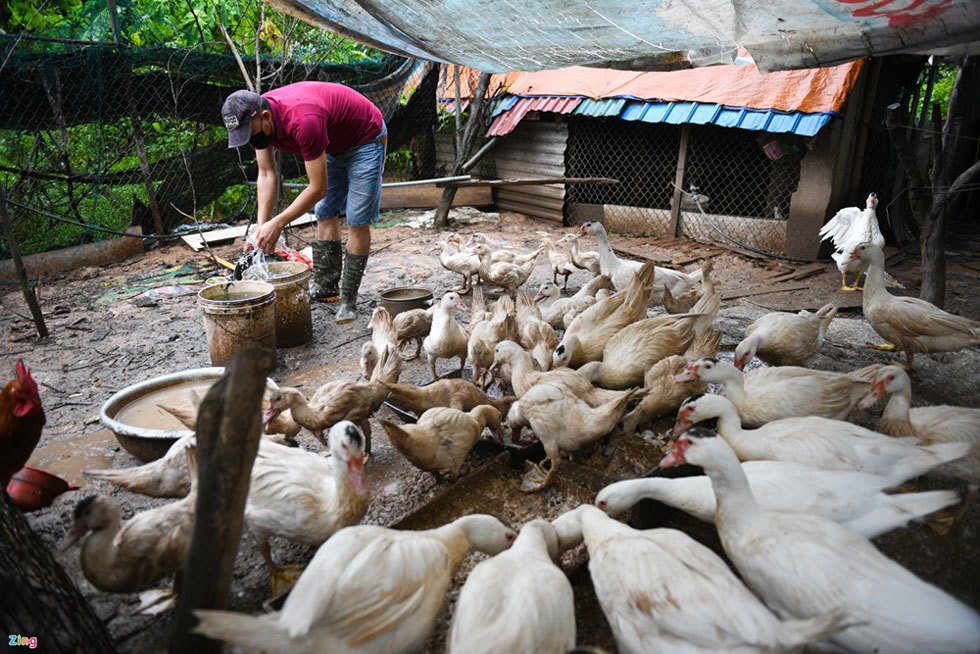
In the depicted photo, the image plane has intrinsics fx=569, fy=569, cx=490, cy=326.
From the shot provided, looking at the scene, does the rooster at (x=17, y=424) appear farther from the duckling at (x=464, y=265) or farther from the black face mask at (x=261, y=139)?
the duckling at (x=464, y=265)

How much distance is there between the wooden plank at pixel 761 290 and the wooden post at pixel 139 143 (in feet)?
25.5

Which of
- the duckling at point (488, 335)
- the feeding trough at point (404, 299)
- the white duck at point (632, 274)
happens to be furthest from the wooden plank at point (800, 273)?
the feeding trough at point (404, 299)

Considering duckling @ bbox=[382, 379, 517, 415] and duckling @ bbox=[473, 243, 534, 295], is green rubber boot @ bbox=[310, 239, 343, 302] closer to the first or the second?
duckling @ bbox=[473, 243, 534, 295]

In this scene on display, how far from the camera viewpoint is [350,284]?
586 cm

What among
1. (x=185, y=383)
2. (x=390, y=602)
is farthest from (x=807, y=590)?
(x=185, y=383)

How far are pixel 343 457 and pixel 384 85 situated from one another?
8.60 m

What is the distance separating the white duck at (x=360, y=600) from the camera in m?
1.67

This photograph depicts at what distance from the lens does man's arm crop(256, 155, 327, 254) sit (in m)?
4.75

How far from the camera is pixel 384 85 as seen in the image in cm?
958

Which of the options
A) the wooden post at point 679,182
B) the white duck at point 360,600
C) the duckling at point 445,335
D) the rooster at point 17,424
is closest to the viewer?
the white duck at point 360,600

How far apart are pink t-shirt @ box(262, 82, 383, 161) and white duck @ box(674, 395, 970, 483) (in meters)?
3.81

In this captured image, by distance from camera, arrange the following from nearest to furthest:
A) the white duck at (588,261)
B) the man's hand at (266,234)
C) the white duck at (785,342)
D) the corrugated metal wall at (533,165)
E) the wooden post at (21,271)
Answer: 1. the white duck at (785,342)
2. the man's hand at (266,234)
3. the wooden post at (21,271)
4. the white duck at (588,261)
5. the corrugated metal wall at (533,165)

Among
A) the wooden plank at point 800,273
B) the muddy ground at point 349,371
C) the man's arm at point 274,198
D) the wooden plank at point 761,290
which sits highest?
the man's arm at point 274,198
